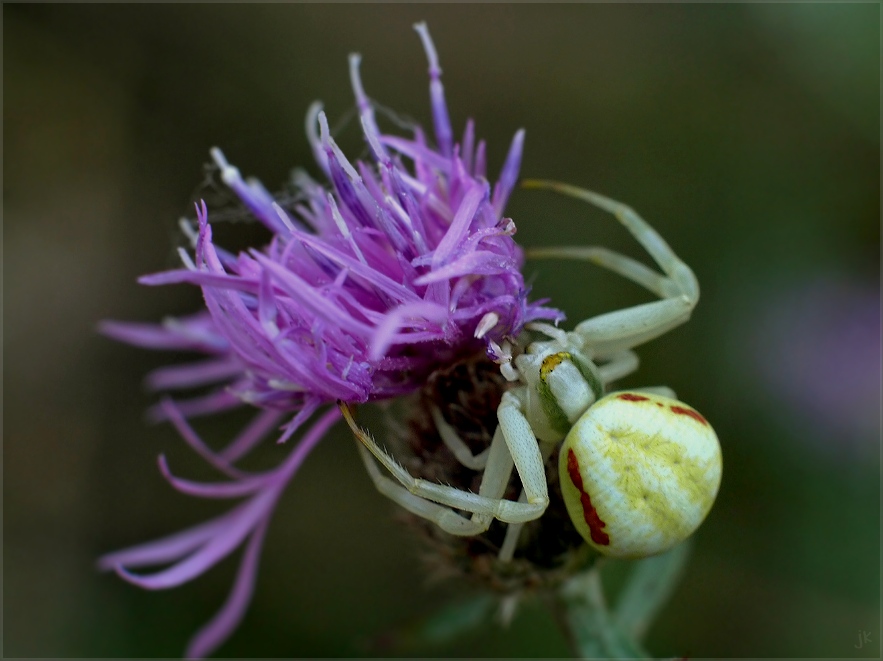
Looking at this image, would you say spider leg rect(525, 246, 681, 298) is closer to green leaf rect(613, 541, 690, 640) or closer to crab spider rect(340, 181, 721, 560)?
crab spider rect(340, 181, 721, 560)

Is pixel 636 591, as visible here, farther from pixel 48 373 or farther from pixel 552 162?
pixel 48 373

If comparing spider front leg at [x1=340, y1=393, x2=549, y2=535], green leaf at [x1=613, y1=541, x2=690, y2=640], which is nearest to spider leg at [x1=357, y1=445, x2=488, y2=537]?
spider front leg at [x1=340, y1=393, x2=549, y2=535]

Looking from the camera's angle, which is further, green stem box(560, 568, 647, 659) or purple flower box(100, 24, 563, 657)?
green stem box(560, 568, 647, 659)

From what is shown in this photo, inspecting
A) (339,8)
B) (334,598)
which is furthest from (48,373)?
(339,8)

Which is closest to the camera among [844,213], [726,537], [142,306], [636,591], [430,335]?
[430,335]

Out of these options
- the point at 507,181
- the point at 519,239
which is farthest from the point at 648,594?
the point at 519,239

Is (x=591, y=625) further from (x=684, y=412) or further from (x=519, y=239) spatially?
(x=519, y=239)
